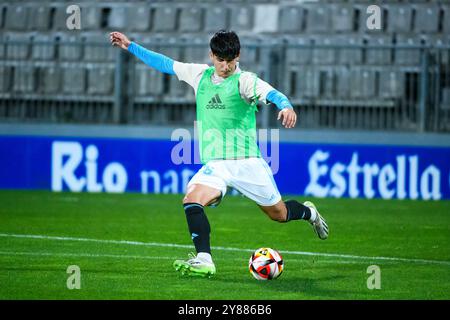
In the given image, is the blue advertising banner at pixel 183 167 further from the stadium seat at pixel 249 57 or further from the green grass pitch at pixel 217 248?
the stadium seat at pixel 249 57

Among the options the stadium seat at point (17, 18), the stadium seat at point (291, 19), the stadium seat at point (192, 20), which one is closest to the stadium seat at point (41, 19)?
the stadium seat at point (17, 18)

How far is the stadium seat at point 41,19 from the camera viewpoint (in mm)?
A: 22344

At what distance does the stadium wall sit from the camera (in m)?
17.9

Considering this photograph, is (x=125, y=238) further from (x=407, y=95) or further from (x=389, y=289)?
(x=407, y=95)

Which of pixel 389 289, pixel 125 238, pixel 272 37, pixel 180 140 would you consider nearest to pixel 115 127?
pixel 180 140

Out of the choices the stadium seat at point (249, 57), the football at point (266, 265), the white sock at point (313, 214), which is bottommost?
the football at point (266, 265)

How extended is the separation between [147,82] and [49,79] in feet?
6.45

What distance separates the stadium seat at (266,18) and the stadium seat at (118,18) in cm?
289

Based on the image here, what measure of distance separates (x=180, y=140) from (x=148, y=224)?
5.05 meters

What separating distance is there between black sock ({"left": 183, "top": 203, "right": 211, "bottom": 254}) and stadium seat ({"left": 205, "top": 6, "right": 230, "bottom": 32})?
1244 cm

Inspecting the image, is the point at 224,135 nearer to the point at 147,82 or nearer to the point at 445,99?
the point at 445,99

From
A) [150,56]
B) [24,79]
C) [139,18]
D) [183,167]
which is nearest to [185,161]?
[183,167]

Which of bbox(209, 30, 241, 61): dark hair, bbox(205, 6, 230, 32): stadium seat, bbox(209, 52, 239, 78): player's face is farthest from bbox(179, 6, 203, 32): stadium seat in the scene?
bbox(209, 30, 241, 61): dark hair

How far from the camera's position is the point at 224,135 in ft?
31.5
